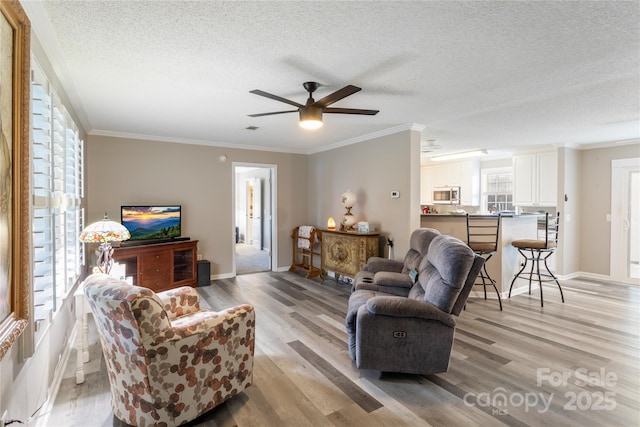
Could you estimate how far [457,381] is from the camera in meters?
2.43

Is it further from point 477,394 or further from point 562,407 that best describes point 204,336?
point 562,407

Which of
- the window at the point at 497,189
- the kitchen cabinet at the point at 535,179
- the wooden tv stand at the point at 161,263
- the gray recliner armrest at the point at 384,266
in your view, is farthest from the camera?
the window at the point at 497,189

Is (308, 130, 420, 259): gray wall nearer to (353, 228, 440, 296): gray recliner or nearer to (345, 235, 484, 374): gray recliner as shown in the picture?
(353, 228, 440, 296): gray recliner

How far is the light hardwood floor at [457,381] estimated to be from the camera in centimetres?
204

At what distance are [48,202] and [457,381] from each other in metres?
3.10

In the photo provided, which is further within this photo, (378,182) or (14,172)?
(378,182)

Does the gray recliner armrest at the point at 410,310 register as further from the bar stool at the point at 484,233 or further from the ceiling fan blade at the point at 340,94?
the bar stool at the point at 484,233

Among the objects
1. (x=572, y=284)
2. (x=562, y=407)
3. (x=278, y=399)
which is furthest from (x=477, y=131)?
(x=278, y=399)

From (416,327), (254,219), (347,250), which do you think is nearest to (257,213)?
(254,219)

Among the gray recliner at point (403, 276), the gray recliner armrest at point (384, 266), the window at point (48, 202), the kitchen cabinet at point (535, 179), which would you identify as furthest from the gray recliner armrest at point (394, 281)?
the kitchen cabinet at point (535, 179)

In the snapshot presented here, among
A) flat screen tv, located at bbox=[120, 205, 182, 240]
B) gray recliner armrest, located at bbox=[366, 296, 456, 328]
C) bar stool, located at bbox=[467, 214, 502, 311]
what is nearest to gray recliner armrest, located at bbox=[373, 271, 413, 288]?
gray recliner armrest, located at bbox=[366, 296, 456, 328]

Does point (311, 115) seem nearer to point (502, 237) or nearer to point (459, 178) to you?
point (502, 237)

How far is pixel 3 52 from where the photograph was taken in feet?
4.37

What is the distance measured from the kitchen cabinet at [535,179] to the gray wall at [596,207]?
0.56 metres
